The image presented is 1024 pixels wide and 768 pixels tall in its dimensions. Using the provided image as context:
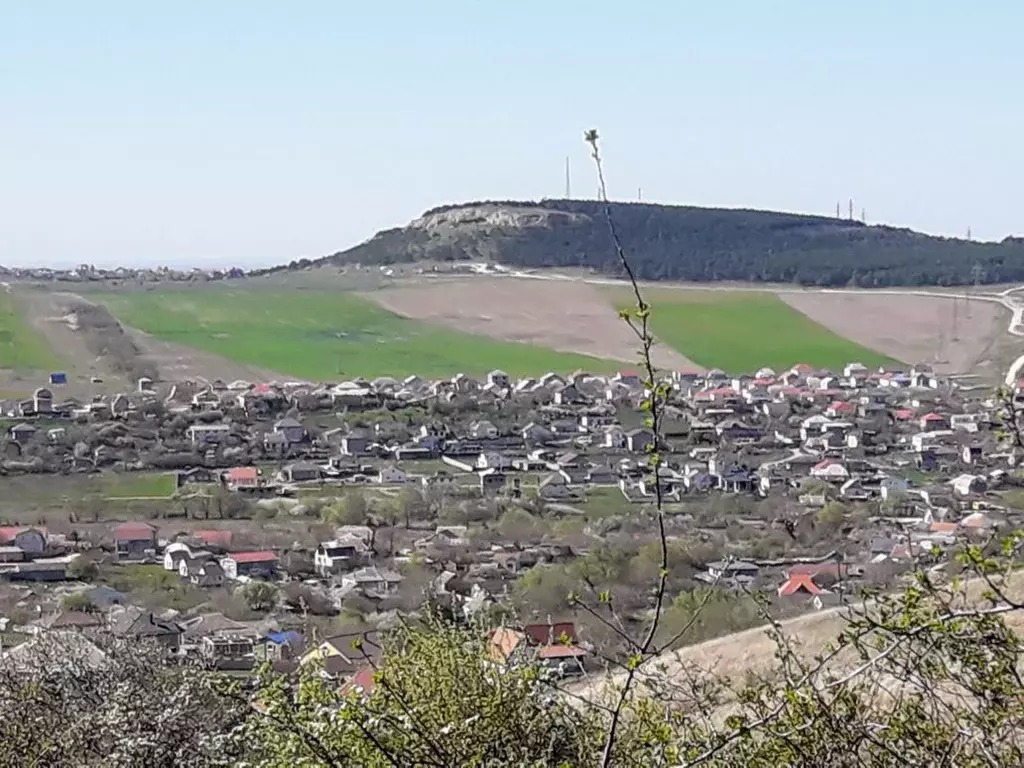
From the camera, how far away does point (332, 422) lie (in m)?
30.4

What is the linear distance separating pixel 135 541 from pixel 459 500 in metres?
5.17

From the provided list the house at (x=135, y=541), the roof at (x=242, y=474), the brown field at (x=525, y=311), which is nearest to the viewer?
the house at (x=135, y=541)

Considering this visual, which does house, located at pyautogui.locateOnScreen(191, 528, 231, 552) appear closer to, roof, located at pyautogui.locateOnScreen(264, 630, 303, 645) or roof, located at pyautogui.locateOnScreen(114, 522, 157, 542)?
roof, located at pyautogui.locateOnScreen(114, 522, 157, 542)

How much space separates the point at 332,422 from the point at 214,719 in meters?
24.0

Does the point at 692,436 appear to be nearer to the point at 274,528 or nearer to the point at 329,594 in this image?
the point at 274,528

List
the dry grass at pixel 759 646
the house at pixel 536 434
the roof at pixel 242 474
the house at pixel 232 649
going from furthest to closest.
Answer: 1. the house at pixel 536 434
2. the roof at pixel 242 474
3. the house at pixel 232 649
4. the dry grass at pixel 759 646

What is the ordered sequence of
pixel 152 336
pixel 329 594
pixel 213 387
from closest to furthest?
pixel 329 594, pixel 213 387, pixel 152 336

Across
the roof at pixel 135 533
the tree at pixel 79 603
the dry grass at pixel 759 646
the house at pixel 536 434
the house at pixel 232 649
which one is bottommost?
the house at pixel 536 434

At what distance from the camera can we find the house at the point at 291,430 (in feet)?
94.2

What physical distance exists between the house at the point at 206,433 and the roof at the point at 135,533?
747cm

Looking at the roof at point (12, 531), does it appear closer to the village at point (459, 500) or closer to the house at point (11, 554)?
the village at point (459, 500)

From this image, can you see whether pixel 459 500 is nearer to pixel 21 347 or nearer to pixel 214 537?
pixel 214 537

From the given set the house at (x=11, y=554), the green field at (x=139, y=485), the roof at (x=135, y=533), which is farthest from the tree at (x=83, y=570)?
the green field at (x=139, y=485)

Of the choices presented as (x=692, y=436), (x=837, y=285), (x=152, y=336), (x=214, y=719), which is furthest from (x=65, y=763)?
(x=837, y=285)
